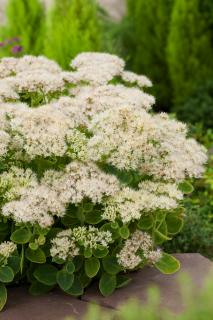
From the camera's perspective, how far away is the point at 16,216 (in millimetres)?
2451

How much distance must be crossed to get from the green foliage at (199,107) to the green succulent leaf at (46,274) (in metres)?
3.91

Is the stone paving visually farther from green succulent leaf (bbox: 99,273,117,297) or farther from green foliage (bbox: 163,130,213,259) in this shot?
green foliage (bbox: 163,130,213,259)

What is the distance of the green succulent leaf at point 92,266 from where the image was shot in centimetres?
264

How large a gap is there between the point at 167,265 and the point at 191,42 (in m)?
4.46

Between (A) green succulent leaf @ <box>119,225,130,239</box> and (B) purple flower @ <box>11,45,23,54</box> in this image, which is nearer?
(A) green succulent leaf @ <box>119,225,130,239</box>

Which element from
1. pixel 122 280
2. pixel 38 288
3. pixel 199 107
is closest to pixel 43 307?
pixel 38 288

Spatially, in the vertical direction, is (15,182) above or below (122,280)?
above

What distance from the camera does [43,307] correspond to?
274 cm

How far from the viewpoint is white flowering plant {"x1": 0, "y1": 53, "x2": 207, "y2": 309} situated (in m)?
2.54

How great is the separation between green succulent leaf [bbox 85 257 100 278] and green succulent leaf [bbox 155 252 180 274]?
0.84 ft

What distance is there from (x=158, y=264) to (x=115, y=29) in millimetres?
5833

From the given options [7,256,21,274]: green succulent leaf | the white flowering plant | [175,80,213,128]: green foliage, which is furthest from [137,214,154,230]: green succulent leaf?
[175,80,213,128]: green foliage

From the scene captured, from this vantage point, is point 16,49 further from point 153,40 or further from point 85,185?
point 85,185

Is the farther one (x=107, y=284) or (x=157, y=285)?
(x=157, y=285)
